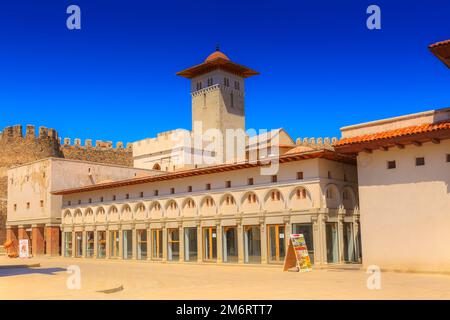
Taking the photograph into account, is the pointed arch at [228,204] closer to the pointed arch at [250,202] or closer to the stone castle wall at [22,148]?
the pointed arch at [250,202]

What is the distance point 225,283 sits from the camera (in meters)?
20.9

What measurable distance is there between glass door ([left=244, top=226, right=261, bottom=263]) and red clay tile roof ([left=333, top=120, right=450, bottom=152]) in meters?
8.49

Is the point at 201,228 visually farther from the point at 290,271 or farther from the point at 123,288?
the point at 123,288

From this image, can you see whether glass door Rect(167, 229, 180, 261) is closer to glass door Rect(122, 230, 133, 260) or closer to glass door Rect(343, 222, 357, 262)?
glass door Rect(122, 230, 133, 260)

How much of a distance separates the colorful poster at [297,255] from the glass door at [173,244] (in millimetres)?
12809

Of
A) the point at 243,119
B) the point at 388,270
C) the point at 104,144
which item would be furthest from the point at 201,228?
the point at 104,144

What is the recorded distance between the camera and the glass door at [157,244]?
39688 mm

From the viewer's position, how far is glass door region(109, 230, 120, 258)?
142 feet

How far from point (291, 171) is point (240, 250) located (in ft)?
20.7

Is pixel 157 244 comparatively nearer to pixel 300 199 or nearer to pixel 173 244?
pixel 173 244

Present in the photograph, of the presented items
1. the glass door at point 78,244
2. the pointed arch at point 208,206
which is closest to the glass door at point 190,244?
the pointed arch at point 208,206

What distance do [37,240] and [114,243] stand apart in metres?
13.8

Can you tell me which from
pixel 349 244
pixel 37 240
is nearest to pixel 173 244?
pixel 349 244

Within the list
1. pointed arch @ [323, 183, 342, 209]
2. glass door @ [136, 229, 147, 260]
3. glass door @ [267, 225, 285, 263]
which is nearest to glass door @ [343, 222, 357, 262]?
pointed arch @ [323, 183, 342, 209]
